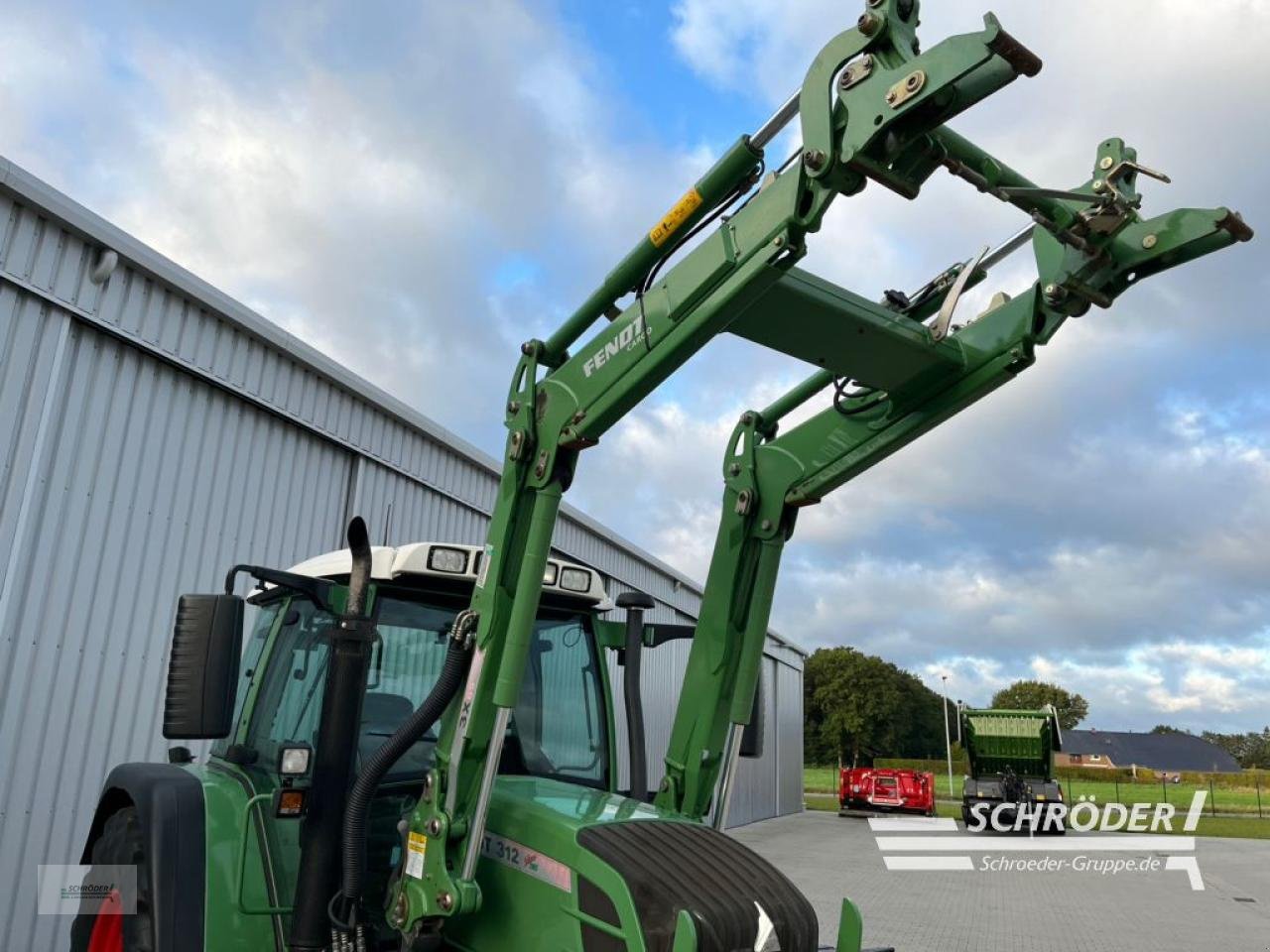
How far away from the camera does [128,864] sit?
12.4ft

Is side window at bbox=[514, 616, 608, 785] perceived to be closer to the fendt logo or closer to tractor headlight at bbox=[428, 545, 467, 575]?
tractor headlight at bbox=[428, 545, 467, 575]

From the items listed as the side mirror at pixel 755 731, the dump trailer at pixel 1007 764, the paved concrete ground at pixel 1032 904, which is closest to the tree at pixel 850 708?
the dump trailer at pixel 1007 764

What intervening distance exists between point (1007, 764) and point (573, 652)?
23.4 metres

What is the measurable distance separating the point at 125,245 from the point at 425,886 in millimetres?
5603

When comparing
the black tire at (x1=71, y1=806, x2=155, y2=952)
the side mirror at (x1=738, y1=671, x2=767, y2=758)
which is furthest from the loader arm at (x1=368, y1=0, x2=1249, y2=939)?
the side mirror at (x1=738, y1=671, x2=767, y2=758)

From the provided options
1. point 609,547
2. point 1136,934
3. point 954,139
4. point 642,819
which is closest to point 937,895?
point 1136,934

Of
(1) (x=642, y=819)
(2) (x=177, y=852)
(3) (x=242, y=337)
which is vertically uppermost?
(3) (x=242, y=337)

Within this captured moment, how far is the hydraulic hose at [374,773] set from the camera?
10.7ft

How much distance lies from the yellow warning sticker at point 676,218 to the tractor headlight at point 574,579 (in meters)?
1.44

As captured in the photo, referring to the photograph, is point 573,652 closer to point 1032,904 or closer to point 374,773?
point 374,773

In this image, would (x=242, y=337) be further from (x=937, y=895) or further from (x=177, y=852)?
(x=937, y=895)

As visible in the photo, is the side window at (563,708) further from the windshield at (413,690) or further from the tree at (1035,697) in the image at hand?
the tree at (1035,697)

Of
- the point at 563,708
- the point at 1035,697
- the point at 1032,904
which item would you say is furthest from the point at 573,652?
the point at 1035,697

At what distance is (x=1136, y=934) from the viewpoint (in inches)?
423
